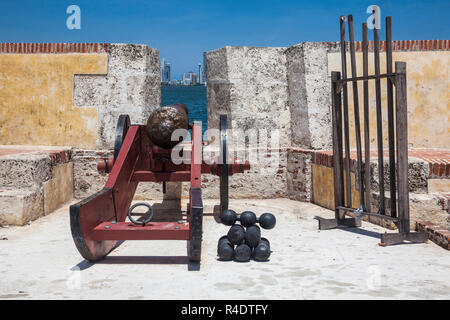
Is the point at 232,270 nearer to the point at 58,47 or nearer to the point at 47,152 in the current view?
the point at 47,152

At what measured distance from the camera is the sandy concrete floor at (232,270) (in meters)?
3.11

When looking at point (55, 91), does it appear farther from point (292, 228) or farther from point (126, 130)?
point (292, 228)

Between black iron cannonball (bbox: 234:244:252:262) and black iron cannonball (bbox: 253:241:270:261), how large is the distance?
0.05 metres

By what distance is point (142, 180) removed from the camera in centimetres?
537

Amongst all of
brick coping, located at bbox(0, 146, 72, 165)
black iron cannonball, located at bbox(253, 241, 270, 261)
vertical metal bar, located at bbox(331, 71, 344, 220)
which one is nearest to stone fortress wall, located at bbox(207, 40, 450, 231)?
vertical metal bar, located at bbox(331, 71, 344, 220)

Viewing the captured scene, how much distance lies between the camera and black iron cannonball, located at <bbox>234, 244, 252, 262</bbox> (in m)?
3.92

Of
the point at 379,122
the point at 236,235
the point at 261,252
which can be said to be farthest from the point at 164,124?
the point at 379,122

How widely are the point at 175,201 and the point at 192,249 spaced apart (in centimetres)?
322

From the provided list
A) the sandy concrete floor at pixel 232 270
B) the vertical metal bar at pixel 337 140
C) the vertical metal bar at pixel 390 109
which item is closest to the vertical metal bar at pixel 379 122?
the vertical metal bar at pixel 390 109

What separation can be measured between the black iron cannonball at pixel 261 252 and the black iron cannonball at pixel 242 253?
5 cm

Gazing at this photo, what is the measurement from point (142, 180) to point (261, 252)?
77.0 inches

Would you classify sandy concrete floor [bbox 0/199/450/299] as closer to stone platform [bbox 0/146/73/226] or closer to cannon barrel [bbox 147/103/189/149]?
stone platform [bbox 0/146/73/226]
